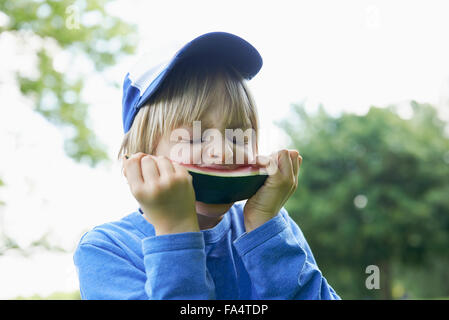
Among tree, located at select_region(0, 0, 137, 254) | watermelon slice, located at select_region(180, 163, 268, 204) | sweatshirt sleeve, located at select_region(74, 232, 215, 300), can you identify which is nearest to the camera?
sweatshirt sleeve, located at select_region(74, 232, 215, 300)

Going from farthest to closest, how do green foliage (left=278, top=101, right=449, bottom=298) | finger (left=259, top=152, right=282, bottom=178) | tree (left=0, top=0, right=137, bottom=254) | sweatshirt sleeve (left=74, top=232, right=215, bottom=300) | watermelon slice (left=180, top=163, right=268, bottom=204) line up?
green foliage (left=278, top=101, right=449, bottom=298) < tree (left=0, top=0, right=137, bottom=254) < finger (left=259, top=152, right=282, bottom=178) < watermelon slice (left=180, top=163, right=268, bottom=204) < sweatshirt sleeve (left=74, top=232, right=215, bottom=300)

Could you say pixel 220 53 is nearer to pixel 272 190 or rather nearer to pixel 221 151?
pixel 221 151

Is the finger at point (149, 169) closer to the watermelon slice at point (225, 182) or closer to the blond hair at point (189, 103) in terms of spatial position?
the watermelon slice at point (225, 182)

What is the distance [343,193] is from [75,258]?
57.5 feet

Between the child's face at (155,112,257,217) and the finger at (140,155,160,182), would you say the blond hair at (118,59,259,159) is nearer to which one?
the child's face at (155,112,257,217)

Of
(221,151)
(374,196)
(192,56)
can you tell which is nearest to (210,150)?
(221,151)

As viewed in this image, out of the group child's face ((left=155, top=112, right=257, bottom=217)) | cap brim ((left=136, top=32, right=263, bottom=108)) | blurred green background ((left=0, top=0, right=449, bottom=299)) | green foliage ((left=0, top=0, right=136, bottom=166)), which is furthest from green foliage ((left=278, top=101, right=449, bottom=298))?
child's face ((left=155, top=112, right=257, bottom=217))

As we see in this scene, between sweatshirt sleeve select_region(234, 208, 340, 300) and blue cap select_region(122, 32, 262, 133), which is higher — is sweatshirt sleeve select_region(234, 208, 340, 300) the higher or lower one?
the lower one

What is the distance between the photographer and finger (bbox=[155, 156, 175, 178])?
4.35 feet

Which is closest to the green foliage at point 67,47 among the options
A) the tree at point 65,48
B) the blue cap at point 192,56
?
the tree at point 65,48

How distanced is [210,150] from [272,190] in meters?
0.25
